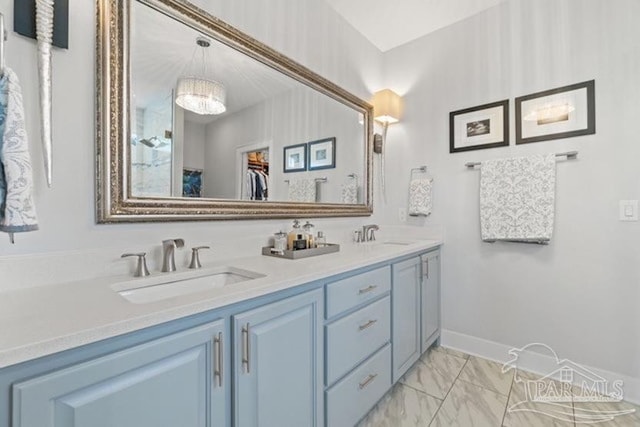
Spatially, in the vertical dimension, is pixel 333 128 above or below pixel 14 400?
above

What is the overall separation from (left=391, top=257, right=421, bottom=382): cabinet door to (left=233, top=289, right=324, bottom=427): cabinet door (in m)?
0.68

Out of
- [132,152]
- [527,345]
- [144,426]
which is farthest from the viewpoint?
[527,345]

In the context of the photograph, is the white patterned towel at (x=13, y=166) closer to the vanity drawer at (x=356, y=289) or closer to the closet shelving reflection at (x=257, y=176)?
the closet shelving reflection at (x=257, y=176)

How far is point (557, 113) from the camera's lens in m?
1.91

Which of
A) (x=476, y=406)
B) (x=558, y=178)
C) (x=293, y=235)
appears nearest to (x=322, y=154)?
(x=293, y=235)

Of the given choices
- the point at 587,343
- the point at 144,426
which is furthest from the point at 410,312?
the point at 144,426

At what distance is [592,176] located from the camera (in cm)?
179

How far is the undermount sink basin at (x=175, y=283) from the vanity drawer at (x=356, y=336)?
1.56 feet

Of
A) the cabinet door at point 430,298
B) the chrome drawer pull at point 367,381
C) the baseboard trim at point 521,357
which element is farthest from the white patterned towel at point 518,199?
the chrome drawer pull at point 367,381

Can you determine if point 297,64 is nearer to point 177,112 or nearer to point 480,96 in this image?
point 177,112

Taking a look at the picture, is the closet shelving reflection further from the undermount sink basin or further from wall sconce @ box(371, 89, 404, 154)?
wall sconce @ box(371, 89, 404, 154)

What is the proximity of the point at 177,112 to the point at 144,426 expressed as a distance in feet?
3.84

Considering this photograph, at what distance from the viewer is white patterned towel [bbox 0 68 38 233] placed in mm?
758

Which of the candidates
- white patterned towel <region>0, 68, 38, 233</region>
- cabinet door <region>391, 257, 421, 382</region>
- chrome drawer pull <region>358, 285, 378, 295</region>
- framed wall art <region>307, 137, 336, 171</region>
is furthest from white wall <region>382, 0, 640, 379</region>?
white patterned towel <region>0, 68, 38, 233</region>
